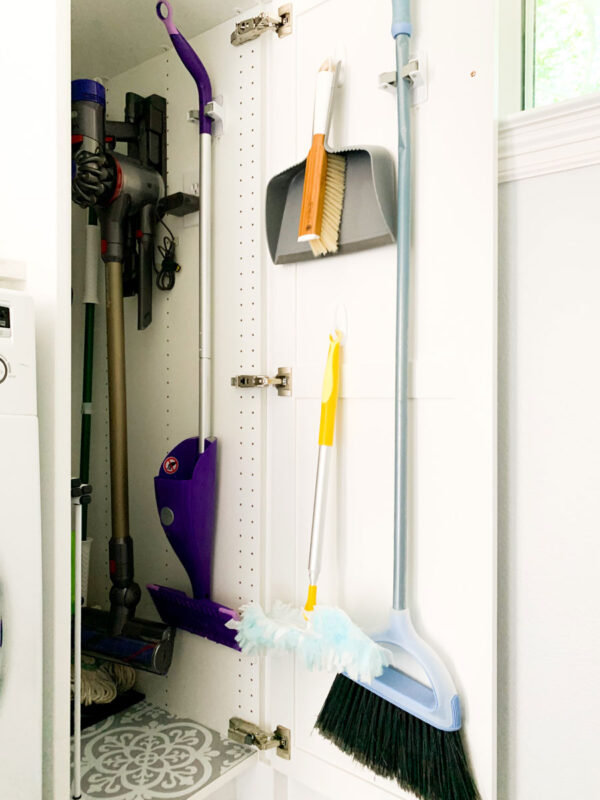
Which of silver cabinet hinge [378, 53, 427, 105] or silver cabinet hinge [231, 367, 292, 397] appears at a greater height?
→ silver cabinet hinge [378, 53, 427, 105]

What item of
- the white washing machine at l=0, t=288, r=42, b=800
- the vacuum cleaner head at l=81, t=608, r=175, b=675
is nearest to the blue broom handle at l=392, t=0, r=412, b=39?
the white washing machine at l=0, t=288, r=42, b=800

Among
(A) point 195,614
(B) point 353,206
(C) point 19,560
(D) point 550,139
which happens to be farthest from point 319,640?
(D) point 550,139

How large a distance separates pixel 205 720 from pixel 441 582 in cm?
69

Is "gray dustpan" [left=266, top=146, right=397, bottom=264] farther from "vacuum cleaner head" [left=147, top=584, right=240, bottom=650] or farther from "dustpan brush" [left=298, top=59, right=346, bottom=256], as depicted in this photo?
"vacuum cleaner head" [left=147, top=584, right=240, bottom=650]

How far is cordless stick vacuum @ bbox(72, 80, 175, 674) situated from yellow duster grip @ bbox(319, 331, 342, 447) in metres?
0.53

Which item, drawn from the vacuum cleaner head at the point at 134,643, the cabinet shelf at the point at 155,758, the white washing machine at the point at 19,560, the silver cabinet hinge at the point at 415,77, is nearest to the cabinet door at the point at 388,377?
the silver cabinet hinge at the point at 415,77

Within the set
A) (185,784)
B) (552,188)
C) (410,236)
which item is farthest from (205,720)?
(552,188)

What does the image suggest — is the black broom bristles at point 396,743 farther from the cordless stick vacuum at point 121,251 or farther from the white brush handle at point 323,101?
the white brush handle at point 323,101

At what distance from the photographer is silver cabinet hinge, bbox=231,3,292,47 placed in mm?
1232

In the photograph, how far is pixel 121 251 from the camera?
1.37 metres

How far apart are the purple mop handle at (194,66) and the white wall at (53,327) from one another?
0.34 m

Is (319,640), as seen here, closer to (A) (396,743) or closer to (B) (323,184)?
(A) (396,743)

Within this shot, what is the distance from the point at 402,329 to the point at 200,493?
565mm

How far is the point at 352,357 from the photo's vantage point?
1.12 meters
